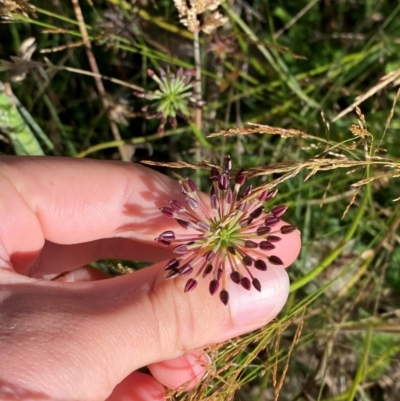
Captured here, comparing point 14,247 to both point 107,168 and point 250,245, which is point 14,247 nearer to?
point 107,168

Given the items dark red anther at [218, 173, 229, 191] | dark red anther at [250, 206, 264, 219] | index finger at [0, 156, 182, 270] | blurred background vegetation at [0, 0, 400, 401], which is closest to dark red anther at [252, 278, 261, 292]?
dark red anther at [250, 206, 264, 219]

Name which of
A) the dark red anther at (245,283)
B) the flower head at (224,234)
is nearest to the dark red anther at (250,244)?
the flower head at (224,234)

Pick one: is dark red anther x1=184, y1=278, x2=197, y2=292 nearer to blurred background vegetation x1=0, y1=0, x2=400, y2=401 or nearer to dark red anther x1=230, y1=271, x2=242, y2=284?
dark red anther x1=230, y1=271, x2=242, y2=284

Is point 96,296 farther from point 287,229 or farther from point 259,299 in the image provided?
point 287,229

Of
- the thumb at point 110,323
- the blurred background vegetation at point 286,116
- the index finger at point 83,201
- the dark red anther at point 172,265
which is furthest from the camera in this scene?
the blurred background vegetation at point 286,116

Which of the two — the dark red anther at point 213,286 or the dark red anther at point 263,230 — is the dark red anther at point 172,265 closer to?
the dark red anther at point 213,286

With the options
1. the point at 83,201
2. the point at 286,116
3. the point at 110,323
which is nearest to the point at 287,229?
the point at 110,323

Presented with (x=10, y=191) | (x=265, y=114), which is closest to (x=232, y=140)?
(x=265, y=114)
